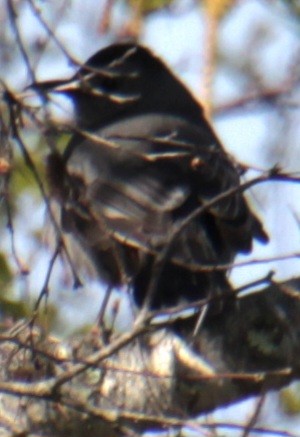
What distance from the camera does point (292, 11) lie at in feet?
20.0

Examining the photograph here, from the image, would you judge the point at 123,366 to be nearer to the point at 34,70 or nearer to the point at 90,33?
the point at 34,70

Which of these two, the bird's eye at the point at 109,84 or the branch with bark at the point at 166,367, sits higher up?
the bird's eye at the point at 109,84

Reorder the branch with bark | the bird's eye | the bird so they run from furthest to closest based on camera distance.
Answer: the bird's eye → the bird → the branch with bark

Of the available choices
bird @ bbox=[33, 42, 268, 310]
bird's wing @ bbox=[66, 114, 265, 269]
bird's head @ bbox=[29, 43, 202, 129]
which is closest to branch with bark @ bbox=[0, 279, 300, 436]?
bird @ bbox=[33, 42, 268, 310]

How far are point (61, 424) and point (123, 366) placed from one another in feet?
0.99

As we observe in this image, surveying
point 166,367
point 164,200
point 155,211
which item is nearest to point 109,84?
point 164,200

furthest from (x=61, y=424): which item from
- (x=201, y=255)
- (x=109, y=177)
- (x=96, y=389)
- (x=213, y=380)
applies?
(x=109, y=177)

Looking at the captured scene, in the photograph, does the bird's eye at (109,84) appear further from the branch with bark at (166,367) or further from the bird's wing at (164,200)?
the branch with bark at (166,367)

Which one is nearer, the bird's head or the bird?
the bird

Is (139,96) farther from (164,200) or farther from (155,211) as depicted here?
(155,211)

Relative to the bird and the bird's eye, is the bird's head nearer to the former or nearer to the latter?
the bird's eye

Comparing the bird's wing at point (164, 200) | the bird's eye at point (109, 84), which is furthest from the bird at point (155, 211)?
the bird's eye at point (109, 84)

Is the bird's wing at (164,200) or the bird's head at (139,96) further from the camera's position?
the bird's head at (139,96)

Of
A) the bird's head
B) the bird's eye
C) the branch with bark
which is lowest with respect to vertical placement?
the branch with bark
